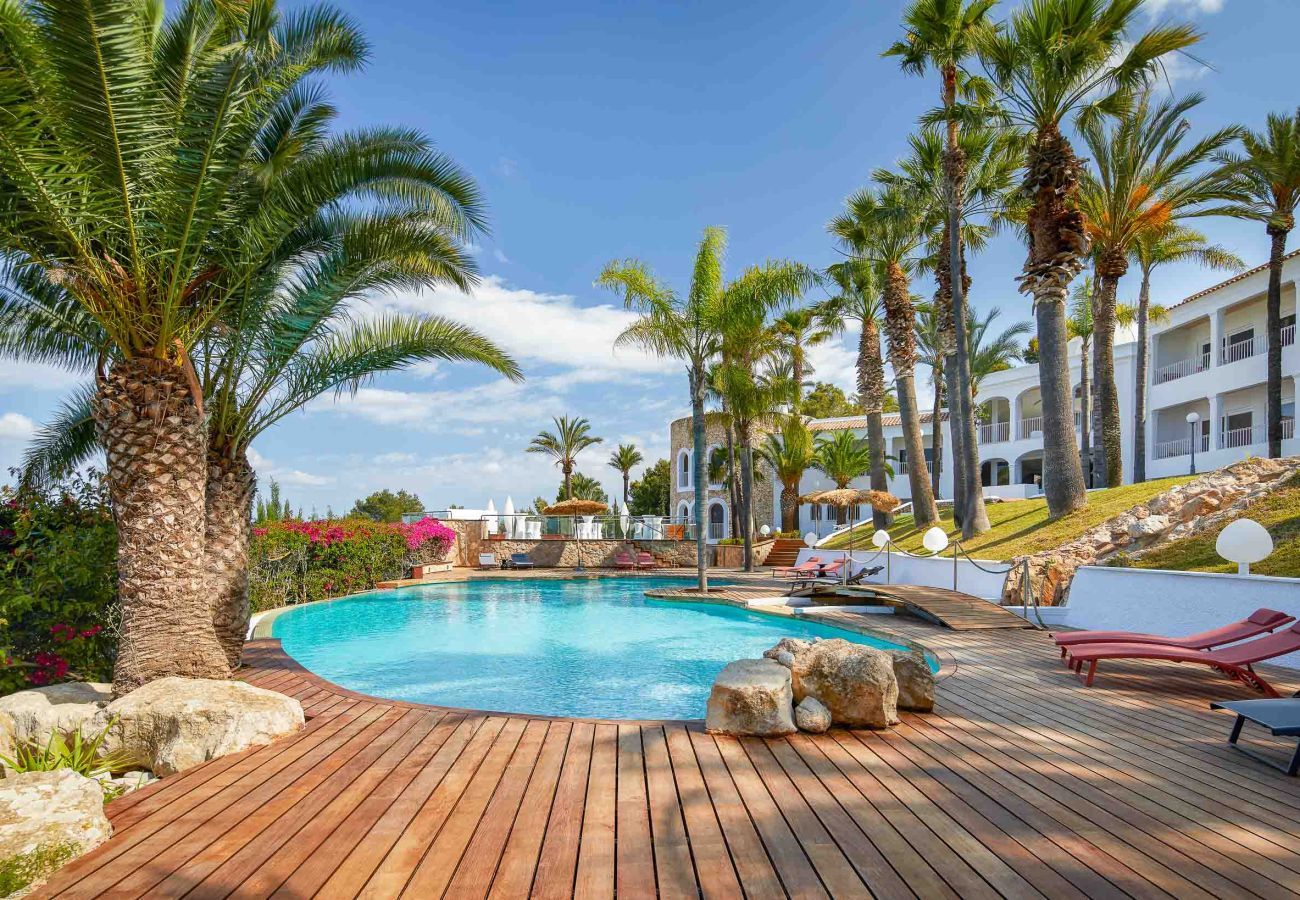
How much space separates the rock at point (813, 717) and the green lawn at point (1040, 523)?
10064 mm

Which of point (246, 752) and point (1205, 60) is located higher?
point (1205, 60)

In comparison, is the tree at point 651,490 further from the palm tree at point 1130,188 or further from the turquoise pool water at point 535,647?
the palm tree at point 1130,188

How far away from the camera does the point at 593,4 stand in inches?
506

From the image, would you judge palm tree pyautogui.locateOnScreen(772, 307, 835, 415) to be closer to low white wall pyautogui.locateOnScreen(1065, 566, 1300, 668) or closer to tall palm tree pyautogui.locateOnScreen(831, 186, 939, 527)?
tall palm tree pyautogui.locateOnScreen(831, 186, 939, 527)

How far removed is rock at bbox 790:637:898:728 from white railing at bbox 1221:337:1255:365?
25.9 metres

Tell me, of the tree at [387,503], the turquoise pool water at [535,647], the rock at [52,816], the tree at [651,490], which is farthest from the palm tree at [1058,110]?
the tree at [387,503]

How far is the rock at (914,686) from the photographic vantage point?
538cm

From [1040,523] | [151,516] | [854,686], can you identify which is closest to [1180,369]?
[1040,523]

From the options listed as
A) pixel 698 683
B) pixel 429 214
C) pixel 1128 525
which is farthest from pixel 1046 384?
pixel 429 214

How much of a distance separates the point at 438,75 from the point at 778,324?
1534cm

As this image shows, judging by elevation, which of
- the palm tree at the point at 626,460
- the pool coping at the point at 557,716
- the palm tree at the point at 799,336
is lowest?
the pool coping at the point at 557,716

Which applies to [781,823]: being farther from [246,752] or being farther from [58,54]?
[58,54]

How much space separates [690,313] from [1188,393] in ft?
64.9

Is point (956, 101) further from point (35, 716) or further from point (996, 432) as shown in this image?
point (35, 716)
